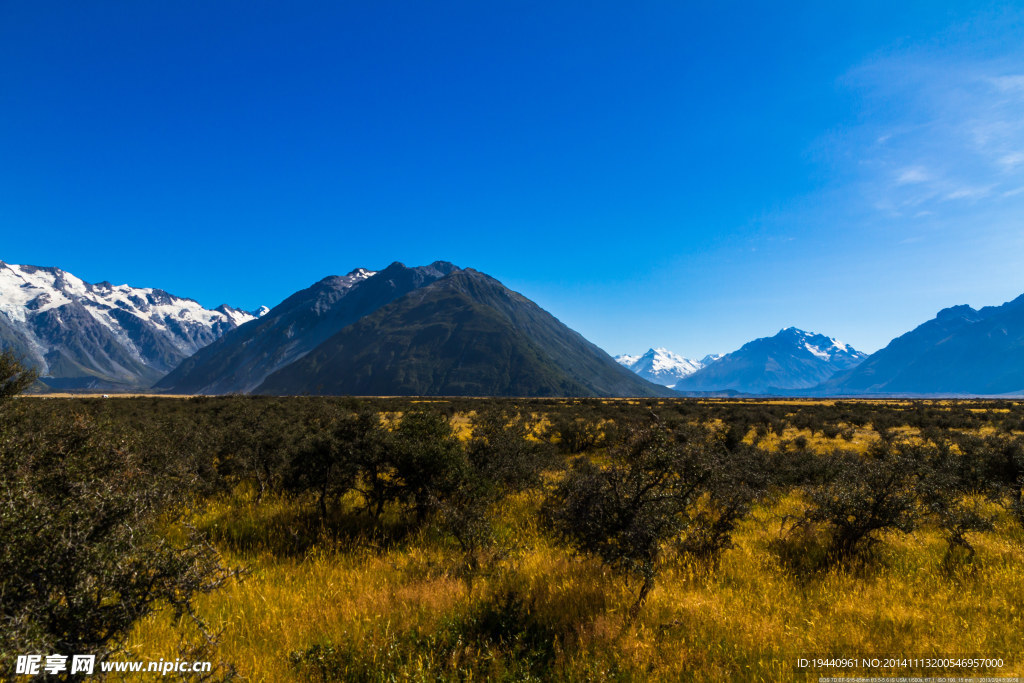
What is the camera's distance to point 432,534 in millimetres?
10359

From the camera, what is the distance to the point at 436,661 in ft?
18.4

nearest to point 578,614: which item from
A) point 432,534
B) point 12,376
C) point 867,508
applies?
point 432,534

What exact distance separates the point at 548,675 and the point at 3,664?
218 inches

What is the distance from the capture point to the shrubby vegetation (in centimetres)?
419

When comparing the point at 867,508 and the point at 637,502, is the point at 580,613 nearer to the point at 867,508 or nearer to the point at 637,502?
the point at 637,502

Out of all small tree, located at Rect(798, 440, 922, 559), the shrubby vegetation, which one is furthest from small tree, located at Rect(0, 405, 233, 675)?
small tree, located at Rect(798, 440, 922, 559)

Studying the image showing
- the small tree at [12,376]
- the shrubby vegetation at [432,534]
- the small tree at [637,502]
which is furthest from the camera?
the small tree at [12,376]

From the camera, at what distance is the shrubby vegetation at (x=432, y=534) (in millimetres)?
4191

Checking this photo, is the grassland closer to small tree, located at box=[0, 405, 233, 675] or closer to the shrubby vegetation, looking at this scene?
the shrubby vegetation

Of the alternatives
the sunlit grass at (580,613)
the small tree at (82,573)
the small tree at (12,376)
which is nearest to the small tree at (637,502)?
the sunlit grass at (580,613)

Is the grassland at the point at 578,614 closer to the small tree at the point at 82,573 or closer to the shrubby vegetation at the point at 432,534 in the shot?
the shrubby vegetation at the point at 432,534

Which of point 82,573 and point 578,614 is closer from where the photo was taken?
point 82,573

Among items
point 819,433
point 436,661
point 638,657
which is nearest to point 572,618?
point 638,657

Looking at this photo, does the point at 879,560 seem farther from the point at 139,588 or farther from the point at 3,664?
the point at 3,664
